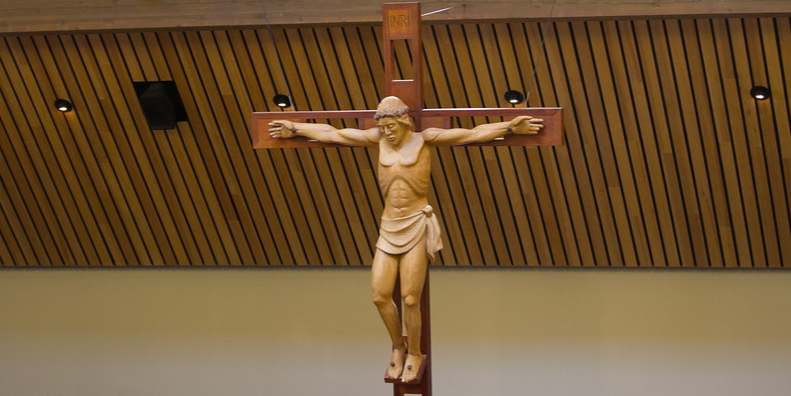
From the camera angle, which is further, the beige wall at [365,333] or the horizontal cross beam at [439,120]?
the beige wall at [365,333]

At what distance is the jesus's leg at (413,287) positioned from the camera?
4.22m

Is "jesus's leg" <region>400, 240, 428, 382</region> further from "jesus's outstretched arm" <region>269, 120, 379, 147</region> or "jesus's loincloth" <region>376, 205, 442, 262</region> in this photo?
"jesus's outstretched arm" <region>269, 120, 379, 147</region>

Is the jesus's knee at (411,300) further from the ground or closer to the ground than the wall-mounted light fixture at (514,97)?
closer to the ground

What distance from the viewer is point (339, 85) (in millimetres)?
6348

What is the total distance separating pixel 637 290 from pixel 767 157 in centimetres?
132

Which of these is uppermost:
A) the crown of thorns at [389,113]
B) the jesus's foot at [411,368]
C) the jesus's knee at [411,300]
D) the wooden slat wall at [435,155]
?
the wooden slat wall at [435,155]

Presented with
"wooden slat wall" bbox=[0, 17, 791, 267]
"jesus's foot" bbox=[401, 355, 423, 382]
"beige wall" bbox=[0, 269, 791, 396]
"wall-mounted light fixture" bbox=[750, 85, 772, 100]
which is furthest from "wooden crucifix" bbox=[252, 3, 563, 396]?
"beige wall" bbox=[0, 269, 791, 396]

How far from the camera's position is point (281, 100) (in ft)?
21.2

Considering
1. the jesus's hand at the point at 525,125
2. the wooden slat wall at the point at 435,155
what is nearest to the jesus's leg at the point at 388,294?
the jesus's hand at the point at 525,125

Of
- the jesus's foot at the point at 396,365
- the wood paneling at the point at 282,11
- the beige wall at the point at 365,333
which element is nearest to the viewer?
the jesus's foot at the point at 396,365

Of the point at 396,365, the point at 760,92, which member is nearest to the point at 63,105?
the point at 396,365

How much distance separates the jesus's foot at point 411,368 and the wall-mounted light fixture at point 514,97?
2420mm

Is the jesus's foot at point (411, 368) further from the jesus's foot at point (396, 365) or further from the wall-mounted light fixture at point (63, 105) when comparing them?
the wall-mounted light fixture at point (63, 105)

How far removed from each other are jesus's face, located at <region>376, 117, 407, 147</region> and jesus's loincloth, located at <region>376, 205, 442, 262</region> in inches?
13.0
